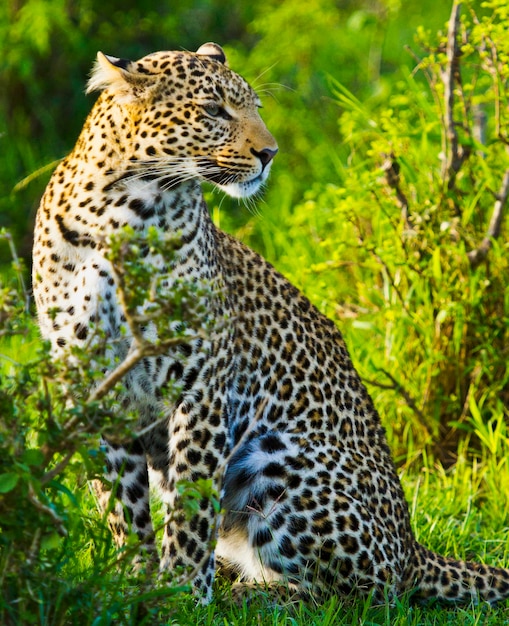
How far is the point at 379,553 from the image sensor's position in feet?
17.2

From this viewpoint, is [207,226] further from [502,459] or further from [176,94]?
[502,459]

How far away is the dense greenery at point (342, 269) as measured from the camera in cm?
353

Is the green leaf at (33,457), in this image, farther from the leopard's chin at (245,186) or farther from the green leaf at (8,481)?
the leopard's chin at (245,186)

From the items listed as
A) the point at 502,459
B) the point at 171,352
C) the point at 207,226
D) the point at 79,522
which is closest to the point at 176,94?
the point at 207,226

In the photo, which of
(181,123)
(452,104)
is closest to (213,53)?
(181,123)

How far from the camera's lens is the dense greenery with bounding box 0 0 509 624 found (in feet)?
11.6

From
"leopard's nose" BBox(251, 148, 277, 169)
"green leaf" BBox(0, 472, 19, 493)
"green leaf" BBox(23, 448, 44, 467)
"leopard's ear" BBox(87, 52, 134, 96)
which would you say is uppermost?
"leopard's ear" BBox(87, 52, 134, 96)

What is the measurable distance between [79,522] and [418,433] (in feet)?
12.1

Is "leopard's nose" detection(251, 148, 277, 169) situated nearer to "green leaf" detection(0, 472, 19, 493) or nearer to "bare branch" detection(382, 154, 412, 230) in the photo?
"bare branch" detection(382, 154, 412, 230)

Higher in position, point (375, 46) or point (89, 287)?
point (89, 287)

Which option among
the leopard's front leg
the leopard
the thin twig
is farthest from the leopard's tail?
the thin twig

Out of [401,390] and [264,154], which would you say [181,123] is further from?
[401,390]

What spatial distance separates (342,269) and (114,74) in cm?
359

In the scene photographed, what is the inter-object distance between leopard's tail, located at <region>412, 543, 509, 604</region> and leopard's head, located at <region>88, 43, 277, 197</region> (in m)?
2.01
